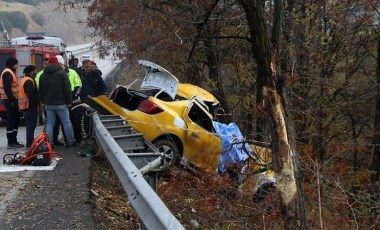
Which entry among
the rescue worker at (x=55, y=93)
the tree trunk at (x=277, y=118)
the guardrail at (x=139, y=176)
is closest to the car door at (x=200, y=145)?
the guardrail at (x=139, y=176)

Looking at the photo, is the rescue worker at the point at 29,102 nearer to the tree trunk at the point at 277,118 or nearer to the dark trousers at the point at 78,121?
the dark trousers at the point at 78,121

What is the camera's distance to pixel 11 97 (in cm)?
1065

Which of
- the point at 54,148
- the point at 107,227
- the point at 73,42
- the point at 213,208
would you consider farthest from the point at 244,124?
the point at 73,42

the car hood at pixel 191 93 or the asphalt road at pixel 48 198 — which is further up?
the car hood at pixel 191 93

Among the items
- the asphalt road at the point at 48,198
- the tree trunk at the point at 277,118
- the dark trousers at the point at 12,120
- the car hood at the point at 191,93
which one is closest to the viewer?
the asphalt road at the point at 48,198

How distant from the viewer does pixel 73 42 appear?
8069 cm

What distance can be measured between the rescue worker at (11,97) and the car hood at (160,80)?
108 inches

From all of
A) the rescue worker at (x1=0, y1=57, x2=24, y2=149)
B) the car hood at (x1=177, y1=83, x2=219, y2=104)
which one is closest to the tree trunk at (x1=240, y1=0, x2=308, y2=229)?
the car hood at (x1=177, y1=83, x2=219, y2=104)

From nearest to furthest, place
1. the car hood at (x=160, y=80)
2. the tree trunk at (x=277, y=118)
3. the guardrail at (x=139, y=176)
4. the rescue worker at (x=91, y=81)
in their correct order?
the guardrail at (x=139, y=176) → the tree trunk at (x=277, y=118) → the car hood at (x=160, y=80) → the rescue worker at (x=91, y=81)

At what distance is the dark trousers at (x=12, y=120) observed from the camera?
1043 cm

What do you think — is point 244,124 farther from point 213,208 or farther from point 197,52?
point 213,208

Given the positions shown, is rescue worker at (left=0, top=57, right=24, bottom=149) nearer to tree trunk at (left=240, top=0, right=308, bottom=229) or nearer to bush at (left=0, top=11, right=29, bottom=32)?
tree trunk at (left=240, top=0, right=308, bottom=229)

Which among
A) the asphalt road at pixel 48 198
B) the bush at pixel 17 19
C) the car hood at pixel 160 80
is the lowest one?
the asphalt road at pixel 48 198

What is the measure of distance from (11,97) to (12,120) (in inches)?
17.2
